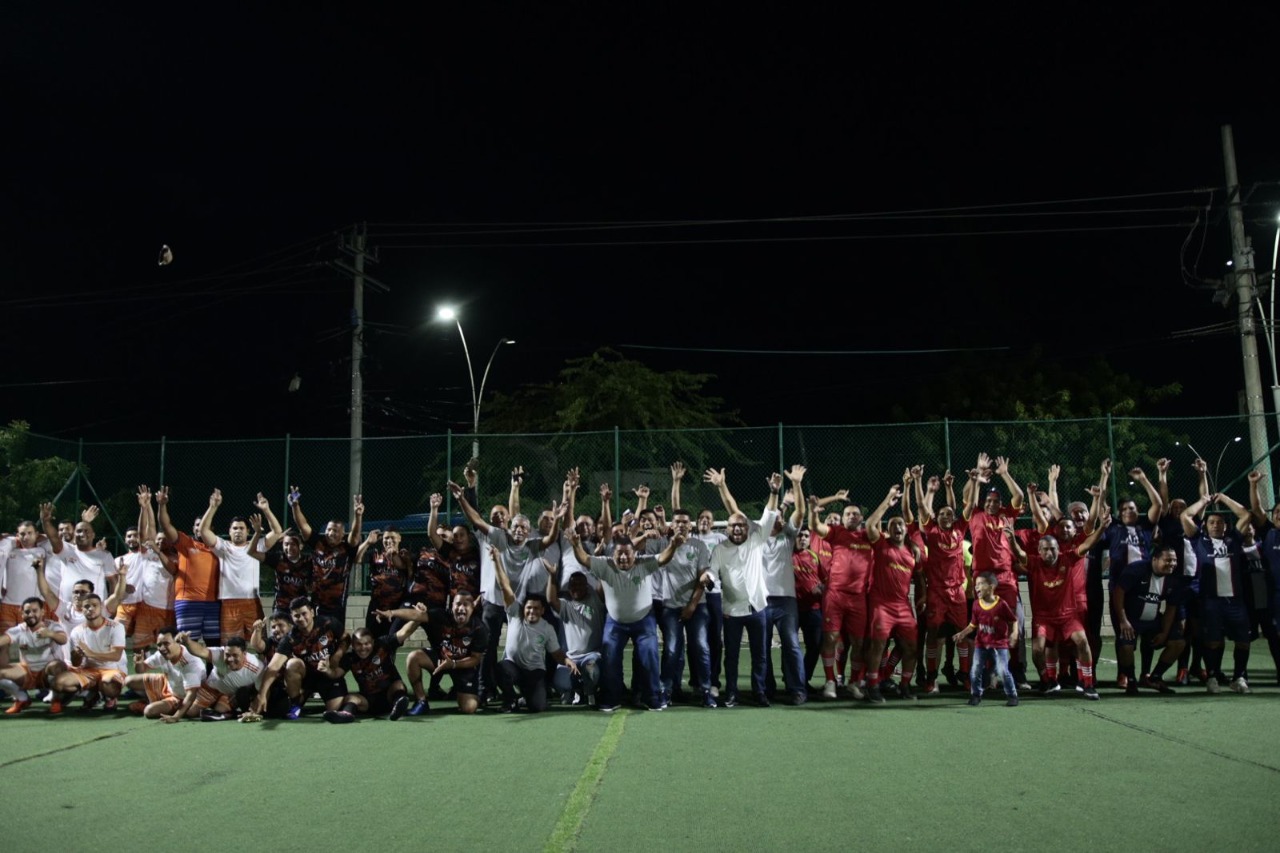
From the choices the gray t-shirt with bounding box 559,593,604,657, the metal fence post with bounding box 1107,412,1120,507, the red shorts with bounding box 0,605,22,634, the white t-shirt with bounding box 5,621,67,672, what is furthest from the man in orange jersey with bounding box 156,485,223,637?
the metal fence post with bounding box 1107,412,1120,507

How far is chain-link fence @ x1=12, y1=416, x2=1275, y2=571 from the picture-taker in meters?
16.2

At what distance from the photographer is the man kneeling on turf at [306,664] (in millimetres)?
9992

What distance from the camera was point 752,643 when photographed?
34.8 feet

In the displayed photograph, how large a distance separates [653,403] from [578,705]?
19.9 meters

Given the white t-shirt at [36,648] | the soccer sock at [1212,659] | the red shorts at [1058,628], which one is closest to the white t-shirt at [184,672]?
the white t-shirt at [36,648]

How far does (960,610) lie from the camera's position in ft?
35.8

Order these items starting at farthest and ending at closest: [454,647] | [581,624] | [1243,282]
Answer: [1243,282] < [581,624] < [454,647]

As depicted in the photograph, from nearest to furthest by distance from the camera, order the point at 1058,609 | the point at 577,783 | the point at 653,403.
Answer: the point at 577,783 < the point at 1058,609 < the point at 653,403

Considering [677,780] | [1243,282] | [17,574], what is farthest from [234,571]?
[1243,282]

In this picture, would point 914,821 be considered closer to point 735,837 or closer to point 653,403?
point 735,837

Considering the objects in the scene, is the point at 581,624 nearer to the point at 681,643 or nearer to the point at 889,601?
the point at 681,643

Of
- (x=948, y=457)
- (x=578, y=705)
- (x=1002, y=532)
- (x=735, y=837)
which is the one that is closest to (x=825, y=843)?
(x=735, y=837)

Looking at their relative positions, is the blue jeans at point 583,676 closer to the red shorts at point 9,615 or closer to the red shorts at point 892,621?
the red shorts at point 892,621

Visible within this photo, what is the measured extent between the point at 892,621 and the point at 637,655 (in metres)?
2.50
